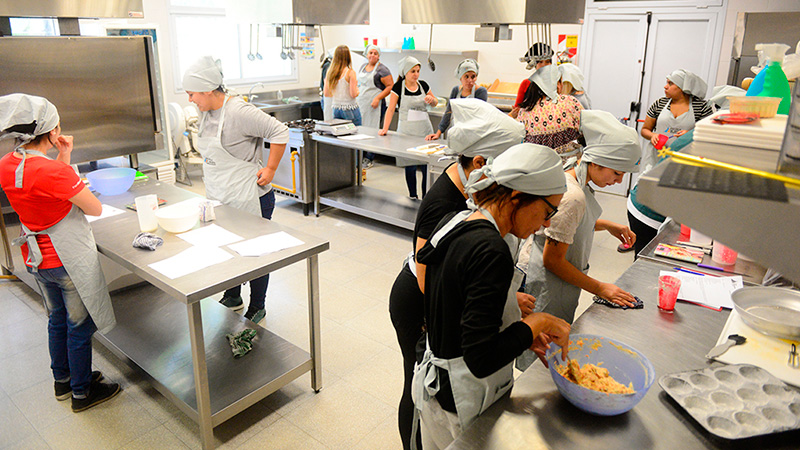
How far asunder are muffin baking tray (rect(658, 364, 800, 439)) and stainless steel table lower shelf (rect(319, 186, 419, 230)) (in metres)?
3.34

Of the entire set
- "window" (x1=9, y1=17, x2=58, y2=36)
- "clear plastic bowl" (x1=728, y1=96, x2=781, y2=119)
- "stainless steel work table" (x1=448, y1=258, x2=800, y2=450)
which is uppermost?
"window" (x1=9, y1=17, x2=58, y2=36)

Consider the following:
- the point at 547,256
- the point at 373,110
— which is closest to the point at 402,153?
the point at 373,110

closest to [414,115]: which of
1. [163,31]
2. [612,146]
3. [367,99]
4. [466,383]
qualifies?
[367,99]

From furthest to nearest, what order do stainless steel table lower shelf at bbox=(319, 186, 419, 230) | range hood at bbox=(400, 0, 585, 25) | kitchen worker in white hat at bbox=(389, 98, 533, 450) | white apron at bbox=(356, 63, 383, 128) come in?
white apron at bbox=(356, 63, 383, 128) < stainless steel table lower shelf at bbox=(319, 186, 419, 230) < kitchen worker in white hat at bbox=(389, 98, 533, 450) < range hood at bbox=(400, 0, 585, 25)

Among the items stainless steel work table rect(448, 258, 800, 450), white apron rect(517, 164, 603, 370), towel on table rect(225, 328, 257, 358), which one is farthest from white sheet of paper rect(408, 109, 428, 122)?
stainless steel work table rect(448, 258, 800, 450)

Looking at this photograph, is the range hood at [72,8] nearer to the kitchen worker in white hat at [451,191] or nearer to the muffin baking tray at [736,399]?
the kitchen worker in white hat at [451,191]

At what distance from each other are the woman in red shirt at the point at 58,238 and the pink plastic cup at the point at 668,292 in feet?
7.52

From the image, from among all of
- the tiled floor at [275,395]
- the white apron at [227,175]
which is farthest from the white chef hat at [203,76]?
the tiled floor at [275,395]

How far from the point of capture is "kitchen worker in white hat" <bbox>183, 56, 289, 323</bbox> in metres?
2.99

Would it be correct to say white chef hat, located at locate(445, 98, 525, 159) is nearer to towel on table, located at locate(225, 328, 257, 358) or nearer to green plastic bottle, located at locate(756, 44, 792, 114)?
green plastic bottle, located at locate(756, 44, 792, 114)

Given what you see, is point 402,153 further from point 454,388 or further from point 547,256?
point 454,388

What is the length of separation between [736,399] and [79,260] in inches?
98.3

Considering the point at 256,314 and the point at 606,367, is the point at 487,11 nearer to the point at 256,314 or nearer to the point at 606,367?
the point at 606,367

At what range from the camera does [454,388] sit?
1443mm
